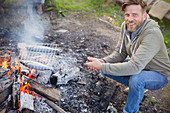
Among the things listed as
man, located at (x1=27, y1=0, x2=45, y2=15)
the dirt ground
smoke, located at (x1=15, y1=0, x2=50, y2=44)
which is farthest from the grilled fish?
man, located at (x1=27, y1=0, x2=45, y2=15)

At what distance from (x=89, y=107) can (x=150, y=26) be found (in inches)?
78.0

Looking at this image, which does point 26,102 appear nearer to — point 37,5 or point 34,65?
point 34,65

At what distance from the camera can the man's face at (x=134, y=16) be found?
2595 millimetres

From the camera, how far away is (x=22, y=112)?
7.61 feet

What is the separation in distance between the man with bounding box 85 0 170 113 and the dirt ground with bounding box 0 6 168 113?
895 mm

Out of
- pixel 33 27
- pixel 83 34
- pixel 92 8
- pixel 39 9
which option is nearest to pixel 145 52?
pixel 83 34

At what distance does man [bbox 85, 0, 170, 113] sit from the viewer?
2.53 meters

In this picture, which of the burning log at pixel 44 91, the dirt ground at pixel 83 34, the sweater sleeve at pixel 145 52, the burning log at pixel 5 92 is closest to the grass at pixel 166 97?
the dirt ground at pixel 83 34

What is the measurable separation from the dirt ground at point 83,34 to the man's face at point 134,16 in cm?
179

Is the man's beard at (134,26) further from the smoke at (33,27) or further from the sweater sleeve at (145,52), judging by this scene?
the smoke at (33,27)

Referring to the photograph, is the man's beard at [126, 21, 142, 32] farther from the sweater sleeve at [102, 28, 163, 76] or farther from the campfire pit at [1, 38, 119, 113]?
the campfire pit at [1, 38, 119, 113]

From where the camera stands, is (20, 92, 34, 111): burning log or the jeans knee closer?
(20, 92, 34, 111): burning log

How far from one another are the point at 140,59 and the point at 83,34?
3.66 meters

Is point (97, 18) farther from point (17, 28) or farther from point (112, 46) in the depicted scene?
point (17, 28)
